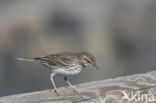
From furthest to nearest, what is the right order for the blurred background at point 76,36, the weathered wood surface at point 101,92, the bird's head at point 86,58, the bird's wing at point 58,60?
the blurred background at point 76,36
the bird's wing at point 58,60
the bird's head at point 86,58
the weathered wood surface at point 101,92

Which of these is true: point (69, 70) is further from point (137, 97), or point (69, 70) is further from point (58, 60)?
point (137, 97)

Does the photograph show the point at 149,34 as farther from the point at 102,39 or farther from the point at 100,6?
the point at 100,6

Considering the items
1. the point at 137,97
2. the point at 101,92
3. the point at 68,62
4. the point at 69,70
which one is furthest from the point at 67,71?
the point at 137,97

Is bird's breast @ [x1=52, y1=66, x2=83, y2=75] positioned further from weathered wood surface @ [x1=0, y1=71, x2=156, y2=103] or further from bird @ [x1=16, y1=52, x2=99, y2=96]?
weathered wood surface @ [x1=0, y1=71, x2=156, y2=103]

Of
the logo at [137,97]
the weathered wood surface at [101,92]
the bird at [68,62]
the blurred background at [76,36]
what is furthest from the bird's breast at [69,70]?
the blurred background at [76,36]

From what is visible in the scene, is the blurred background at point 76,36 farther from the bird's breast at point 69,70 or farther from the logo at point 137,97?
the logo at point 137,97

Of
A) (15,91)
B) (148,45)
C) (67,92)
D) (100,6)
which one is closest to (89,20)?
(100,6)
